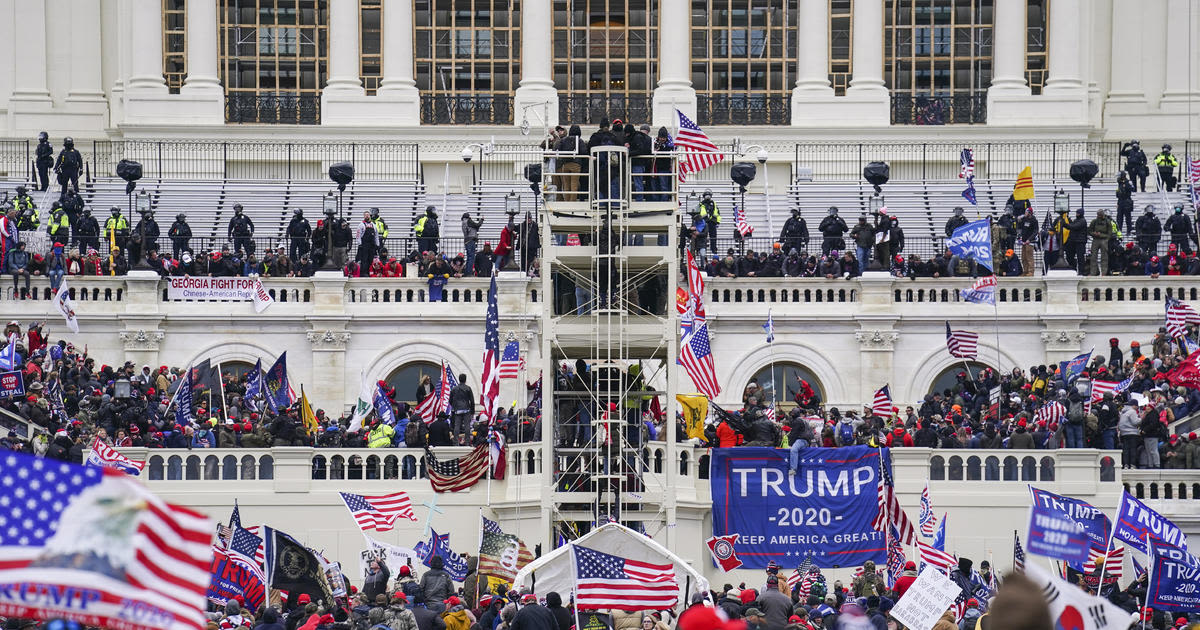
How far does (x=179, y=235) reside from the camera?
51.6m

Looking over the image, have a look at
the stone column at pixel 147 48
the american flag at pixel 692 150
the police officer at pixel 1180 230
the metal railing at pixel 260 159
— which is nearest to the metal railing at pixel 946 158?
the metal railing at pixel 260 159

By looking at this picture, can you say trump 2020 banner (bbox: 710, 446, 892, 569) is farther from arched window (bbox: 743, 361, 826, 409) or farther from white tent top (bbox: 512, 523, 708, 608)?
arched window (bbox: 743, 361, 826, 409)

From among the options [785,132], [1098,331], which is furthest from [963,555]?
[785,132]

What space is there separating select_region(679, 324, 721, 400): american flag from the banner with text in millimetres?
11101

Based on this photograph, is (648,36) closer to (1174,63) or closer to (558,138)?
(1174,63)

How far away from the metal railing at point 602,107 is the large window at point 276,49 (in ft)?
21.7

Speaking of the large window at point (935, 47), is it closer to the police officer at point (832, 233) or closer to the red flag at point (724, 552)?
the police officer at point (832, 233)

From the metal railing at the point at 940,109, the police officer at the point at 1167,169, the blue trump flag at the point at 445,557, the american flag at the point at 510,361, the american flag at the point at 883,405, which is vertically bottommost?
the blue trump flag at the point at 445,557

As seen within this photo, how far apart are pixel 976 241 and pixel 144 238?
633 inches

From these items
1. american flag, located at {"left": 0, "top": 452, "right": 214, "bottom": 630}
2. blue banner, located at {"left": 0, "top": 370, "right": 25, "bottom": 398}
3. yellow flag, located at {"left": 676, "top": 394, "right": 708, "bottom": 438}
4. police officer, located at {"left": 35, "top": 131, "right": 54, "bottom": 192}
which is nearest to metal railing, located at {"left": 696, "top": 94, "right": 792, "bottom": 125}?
police officer, located at {"left": 35, "top": 131, "right": 54, "bottom": 192}

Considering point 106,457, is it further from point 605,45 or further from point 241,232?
point 605,45

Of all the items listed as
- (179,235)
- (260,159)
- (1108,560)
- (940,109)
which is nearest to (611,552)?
(1108,560)

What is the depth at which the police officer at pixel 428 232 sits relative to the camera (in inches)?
2028

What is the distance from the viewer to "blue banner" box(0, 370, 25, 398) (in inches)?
1609
